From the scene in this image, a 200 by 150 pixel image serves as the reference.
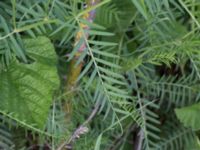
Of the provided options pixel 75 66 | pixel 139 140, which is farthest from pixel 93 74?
pixel 139 140

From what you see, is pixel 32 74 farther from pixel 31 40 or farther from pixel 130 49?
pixel 130 49

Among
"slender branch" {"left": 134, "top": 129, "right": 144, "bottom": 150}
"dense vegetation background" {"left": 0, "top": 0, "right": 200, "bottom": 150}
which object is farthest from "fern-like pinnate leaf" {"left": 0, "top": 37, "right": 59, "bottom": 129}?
"slender branch" {"left": 134, "top": 129, "right": 144, "bottom": 150}

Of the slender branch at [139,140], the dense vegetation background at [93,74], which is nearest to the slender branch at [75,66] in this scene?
the dense vegetation background at [93,74]

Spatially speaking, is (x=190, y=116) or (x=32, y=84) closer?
(x=32, y=84)

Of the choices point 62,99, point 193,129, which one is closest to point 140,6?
point 62,99

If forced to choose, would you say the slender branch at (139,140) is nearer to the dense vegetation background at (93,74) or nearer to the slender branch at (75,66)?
the dense vegetation background at (93,74)

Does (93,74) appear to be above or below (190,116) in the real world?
above

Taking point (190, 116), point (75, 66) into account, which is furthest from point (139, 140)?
point (75, 66)

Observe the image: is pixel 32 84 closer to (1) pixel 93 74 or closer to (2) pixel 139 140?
(1) pixel 93 74
